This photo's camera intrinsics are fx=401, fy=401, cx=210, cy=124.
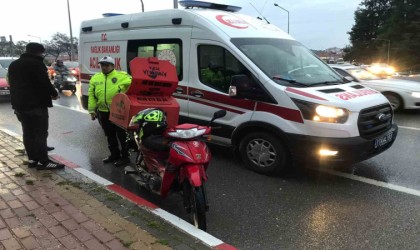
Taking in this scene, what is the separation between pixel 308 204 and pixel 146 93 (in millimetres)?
2540

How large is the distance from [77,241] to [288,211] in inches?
89.0

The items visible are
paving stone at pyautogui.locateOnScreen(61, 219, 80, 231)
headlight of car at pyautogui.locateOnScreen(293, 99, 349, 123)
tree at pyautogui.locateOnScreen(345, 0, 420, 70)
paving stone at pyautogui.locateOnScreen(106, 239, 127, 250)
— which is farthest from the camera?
tree at pyautogui.locateOnScreen(345, 0, 420, 70)

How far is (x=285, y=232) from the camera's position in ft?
13.1

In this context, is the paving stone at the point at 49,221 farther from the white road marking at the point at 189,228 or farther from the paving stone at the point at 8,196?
the white road marking at the point at 189,228

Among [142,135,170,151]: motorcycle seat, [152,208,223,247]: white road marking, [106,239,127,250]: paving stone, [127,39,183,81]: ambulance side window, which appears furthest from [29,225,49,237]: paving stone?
[127,39,183,81]: ambulance side window

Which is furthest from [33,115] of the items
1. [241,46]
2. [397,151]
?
[397,151]

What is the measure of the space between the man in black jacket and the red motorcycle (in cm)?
150

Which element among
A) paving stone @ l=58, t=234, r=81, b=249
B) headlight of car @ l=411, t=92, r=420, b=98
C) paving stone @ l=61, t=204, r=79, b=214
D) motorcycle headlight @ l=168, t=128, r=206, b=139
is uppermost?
motorcycle headlight @ l=168, t=128, r=206, b=139

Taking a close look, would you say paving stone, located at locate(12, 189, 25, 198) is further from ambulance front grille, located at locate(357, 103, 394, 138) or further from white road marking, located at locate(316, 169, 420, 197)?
ambulance front grille, located at locate(357, 103, 394, 138)

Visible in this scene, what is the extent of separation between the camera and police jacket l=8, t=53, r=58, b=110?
5289 millimetres

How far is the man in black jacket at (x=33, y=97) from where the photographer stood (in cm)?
531

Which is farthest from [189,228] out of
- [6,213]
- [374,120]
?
[374,120]

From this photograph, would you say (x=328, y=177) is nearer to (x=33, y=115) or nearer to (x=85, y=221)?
(x=85, y=221)

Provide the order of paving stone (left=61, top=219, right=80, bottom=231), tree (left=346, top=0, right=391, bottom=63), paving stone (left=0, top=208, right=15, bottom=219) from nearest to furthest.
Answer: paving stone (left=61, top=219, right=80, bottom=231) → paving stone (left=0, top=208, right=15, bottom=219) → tree (left=346, top=0, right=391, bottom=63)
